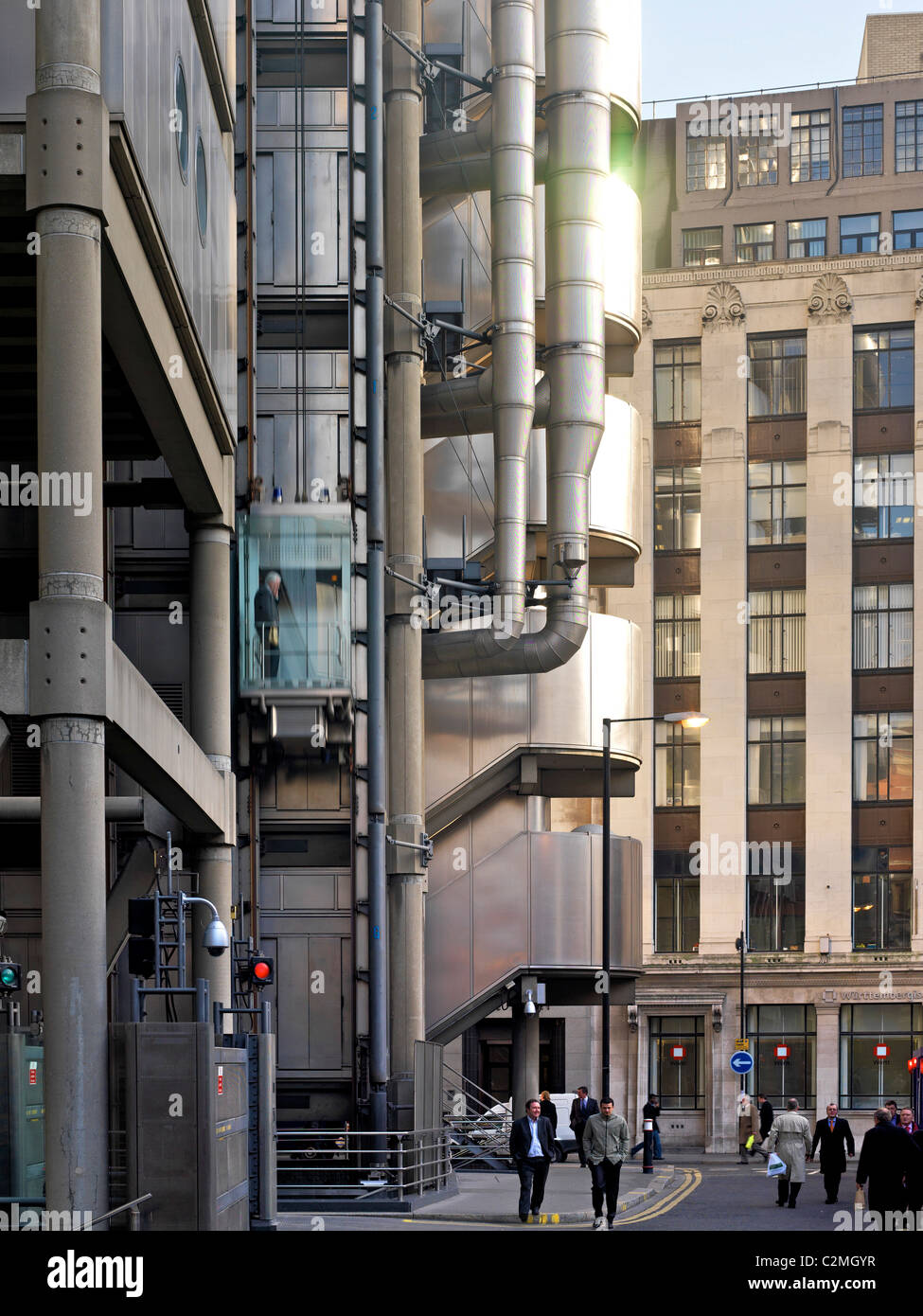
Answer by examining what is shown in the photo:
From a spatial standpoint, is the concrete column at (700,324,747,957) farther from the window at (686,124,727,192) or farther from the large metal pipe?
the large metal pipe

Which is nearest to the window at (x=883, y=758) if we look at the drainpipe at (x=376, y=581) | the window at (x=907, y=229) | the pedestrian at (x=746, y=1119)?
the pedestrian at (x=746, y=1119)

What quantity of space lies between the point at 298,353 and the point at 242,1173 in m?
20.3

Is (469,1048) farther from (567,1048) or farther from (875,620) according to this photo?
(875,620)

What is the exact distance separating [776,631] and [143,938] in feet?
185

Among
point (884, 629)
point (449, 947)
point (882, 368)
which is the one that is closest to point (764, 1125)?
point (449, 947)

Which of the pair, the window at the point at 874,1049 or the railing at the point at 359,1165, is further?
the window at the point at 874,1049

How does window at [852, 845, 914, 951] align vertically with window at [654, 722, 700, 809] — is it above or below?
below

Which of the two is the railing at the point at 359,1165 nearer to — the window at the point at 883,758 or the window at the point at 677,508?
the window at the point at 883,758

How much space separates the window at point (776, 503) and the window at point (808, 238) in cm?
1030

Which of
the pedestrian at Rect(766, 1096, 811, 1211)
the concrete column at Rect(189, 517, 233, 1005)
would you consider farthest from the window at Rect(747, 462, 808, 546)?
the concrete column at Rect(189, 517, 233, 1005)

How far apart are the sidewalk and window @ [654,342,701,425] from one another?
37.8 m

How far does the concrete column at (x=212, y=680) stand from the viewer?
947 inches

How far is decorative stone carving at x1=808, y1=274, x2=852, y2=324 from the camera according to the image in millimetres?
70625

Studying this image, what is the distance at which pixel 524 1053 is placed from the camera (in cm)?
4162
